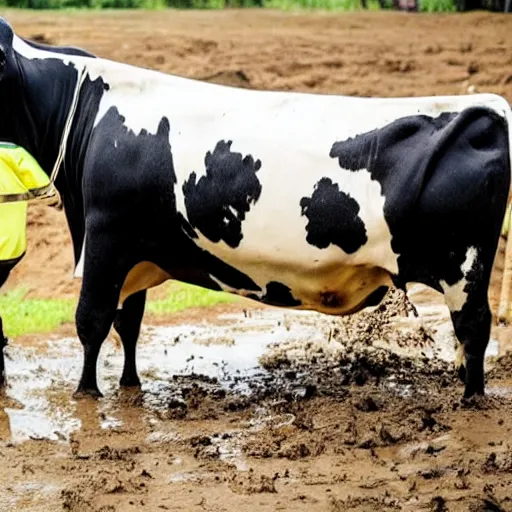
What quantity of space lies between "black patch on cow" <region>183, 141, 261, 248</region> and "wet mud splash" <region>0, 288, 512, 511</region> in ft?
3.38

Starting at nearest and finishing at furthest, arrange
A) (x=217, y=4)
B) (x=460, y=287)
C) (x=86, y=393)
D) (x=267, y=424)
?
(x=460, y=287) < (x=267, y=424) < (x=86, y=393) < (x=217, y=4)

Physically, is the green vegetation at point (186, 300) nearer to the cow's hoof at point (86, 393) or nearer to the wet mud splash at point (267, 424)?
the wet mud splash at point (267, 424)

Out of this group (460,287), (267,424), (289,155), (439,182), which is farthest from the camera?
(267,424)

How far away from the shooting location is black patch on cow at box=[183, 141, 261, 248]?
680cm

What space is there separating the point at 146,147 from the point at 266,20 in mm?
10980

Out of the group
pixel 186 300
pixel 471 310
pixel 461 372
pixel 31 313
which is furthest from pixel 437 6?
pixel 471 310

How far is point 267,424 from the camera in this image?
6.85m

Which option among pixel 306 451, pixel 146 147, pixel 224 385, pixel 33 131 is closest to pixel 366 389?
pixel 224 385

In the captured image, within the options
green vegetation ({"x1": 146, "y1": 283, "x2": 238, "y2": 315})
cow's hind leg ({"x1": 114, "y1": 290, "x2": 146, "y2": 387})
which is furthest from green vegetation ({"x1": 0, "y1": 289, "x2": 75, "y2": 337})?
cow's hind leg ({"x1": 114, "y1": 290, "x2": 146, "y2": 387})

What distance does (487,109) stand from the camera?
6465 millimetres

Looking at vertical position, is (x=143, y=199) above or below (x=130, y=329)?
above

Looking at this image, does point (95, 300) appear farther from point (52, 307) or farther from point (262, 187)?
point (52, 307)

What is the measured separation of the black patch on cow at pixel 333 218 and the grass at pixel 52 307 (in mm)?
3285

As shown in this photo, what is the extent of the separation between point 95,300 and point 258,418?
1164mm
